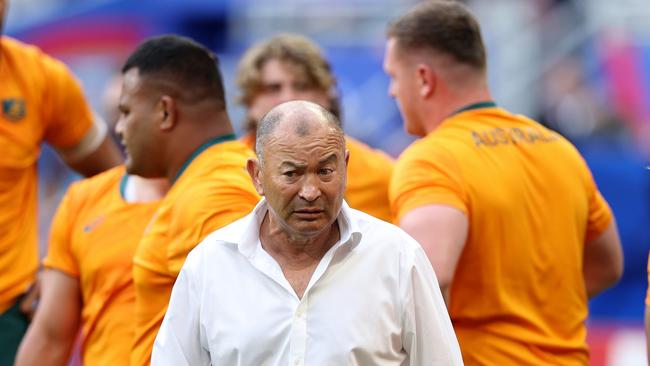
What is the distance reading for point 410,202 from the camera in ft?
15.7

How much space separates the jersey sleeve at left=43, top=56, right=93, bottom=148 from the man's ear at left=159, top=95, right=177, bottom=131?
1408mm

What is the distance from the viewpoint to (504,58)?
550 inches

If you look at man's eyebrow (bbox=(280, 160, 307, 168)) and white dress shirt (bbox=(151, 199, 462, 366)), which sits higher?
man's eyebrow (bbox=(280, 160, 307, 168))

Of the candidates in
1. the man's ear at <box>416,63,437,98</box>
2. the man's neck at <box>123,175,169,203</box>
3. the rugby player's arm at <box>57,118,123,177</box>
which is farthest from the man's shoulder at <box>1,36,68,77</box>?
the man's ear at <box>416,63,437,98</box>

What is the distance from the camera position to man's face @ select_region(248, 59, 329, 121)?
21.6 feet

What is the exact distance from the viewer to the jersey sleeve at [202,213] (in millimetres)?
4465

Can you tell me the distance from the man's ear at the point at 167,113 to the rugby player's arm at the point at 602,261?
69.4 inches

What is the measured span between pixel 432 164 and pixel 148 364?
1.23 meters

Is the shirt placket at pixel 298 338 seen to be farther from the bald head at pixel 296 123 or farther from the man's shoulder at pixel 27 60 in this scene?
the man's shoulder at pixel 27 60

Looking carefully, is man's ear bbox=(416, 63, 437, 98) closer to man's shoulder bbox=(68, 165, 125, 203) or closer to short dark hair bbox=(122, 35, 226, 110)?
short dark hair bbox=(122, 35, 226, 110)

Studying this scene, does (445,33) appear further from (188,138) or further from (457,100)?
(188,138)

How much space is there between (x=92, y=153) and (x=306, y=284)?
277cm

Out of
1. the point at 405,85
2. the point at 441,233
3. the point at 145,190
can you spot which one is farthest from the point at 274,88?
the point at 441,233

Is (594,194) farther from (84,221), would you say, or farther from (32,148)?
(32,148)
